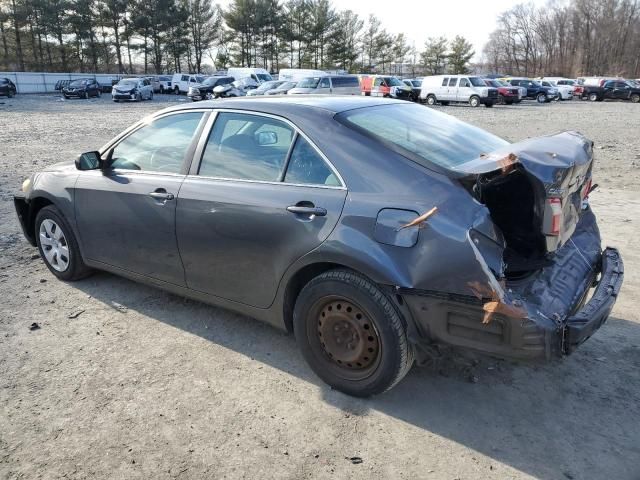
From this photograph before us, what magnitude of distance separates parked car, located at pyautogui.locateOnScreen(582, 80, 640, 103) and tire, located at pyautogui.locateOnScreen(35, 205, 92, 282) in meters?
44.2

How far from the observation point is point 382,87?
32.8 meters

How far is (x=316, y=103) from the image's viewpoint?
11.4 feet

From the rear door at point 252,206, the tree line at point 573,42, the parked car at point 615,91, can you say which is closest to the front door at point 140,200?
the rear door at point 252,206

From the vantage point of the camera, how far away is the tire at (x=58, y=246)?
4.63 metres

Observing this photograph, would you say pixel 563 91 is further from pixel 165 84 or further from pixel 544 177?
pixel 544 177

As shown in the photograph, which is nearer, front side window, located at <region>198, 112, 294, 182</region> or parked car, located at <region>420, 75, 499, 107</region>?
front side window, located at <region>198, 112, 294, 182</region>

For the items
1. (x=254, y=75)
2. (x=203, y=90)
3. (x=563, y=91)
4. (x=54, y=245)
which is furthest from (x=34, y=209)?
(x=563, y=91)

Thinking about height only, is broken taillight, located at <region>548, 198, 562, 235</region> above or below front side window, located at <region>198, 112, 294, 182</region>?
below

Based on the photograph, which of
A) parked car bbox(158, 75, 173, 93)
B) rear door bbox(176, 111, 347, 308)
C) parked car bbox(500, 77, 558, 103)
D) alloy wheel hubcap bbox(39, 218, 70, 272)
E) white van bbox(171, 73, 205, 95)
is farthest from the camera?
parked car bbox(158, 75, 173, 93)

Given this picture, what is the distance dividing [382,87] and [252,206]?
31337mm

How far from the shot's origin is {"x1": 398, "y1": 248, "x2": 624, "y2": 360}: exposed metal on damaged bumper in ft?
8.27

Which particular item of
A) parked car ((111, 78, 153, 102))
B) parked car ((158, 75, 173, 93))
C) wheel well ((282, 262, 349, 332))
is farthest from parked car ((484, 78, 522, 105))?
wheel well ((282, 262, 349, 332))

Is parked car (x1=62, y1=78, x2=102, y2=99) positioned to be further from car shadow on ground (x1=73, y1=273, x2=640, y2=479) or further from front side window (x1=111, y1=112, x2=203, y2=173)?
car shadow on ground (x1=73, y1=273, x2=640, y2=479)

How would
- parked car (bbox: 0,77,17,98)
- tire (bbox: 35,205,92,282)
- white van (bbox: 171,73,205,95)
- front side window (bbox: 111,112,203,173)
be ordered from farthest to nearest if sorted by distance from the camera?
white van (bbox: 171,73,205,95) < parked car (bbox: 0,77,17,98) < tire (bbox: 35,205,92,282) < front side window (bbox: 111,112,203,173)
